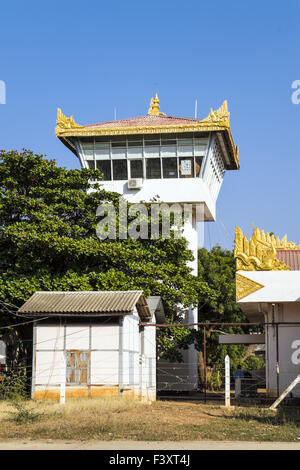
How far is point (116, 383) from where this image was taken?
22.1 meters

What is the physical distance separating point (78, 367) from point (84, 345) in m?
0.74

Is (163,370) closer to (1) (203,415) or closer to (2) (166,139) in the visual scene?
(2) (166,139)

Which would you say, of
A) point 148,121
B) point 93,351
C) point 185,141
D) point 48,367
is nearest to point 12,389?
point 48,367

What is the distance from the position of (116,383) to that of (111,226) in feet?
33.8

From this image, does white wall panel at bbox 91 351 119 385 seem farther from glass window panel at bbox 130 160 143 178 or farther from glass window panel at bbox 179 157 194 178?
glass window panel at bbox 130 160 143 178

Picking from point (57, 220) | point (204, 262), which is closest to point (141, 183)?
point (204, 262)

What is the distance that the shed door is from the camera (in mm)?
22469

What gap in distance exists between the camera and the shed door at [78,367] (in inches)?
885

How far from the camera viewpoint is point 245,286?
87.0 feet

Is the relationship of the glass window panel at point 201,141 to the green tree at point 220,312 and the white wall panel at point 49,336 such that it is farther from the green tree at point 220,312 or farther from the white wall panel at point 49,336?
the white wall panel at point 49,336

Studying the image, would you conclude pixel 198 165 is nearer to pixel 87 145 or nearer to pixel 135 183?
pixel 135 183

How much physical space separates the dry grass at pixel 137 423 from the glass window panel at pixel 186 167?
23.3 m

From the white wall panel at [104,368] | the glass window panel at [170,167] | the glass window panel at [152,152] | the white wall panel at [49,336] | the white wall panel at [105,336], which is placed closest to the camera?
the white wall panel at [104,368]

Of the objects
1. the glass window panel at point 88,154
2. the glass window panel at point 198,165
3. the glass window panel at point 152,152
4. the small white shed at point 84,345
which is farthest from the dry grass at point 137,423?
the glass window panel at point 88,154
